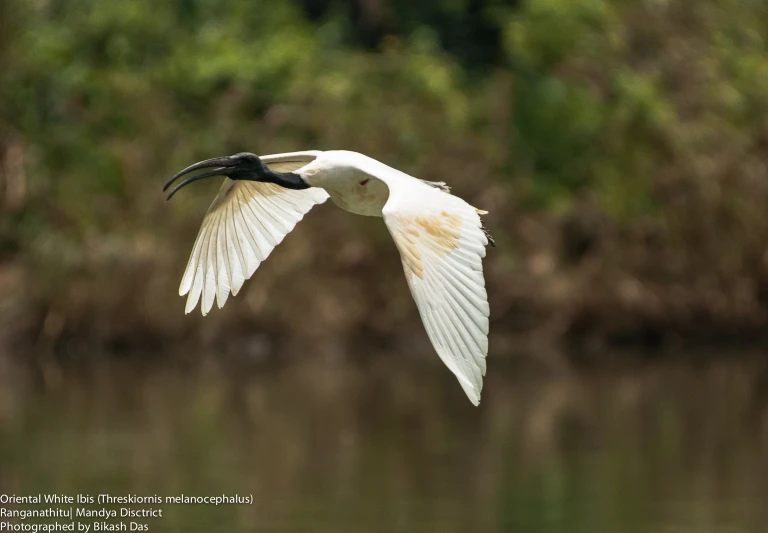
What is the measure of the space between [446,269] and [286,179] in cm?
164

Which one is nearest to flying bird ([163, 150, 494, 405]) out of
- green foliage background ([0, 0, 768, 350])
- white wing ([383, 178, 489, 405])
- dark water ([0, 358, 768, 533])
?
white wing ([383, 178, 489, 405])

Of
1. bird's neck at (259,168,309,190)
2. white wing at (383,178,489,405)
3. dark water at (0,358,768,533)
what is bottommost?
dark water at (0,358,768,533)

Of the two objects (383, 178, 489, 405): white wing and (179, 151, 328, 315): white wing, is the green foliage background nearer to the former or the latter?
(179, 151, 328, 315): white wing

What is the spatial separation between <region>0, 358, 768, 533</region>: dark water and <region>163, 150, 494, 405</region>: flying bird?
2.85m

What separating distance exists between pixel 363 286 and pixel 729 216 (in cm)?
376

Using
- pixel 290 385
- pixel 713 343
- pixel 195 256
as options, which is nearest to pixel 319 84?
pixel 290 385

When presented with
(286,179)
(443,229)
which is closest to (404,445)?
(286,179)

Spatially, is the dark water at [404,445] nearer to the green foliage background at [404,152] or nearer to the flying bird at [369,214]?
the green foliage background at [404,152]

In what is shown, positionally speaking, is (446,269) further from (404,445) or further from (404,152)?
(404,152)

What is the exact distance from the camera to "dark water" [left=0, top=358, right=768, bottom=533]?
9.35m

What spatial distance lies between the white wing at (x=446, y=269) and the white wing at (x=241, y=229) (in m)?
1.05

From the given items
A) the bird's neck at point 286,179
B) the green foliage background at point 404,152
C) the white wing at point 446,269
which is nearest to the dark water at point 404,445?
the green foliage background at point 404,152

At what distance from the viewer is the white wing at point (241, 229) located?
6105 millimetres

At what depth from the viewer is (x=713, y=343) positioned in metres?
16.7
